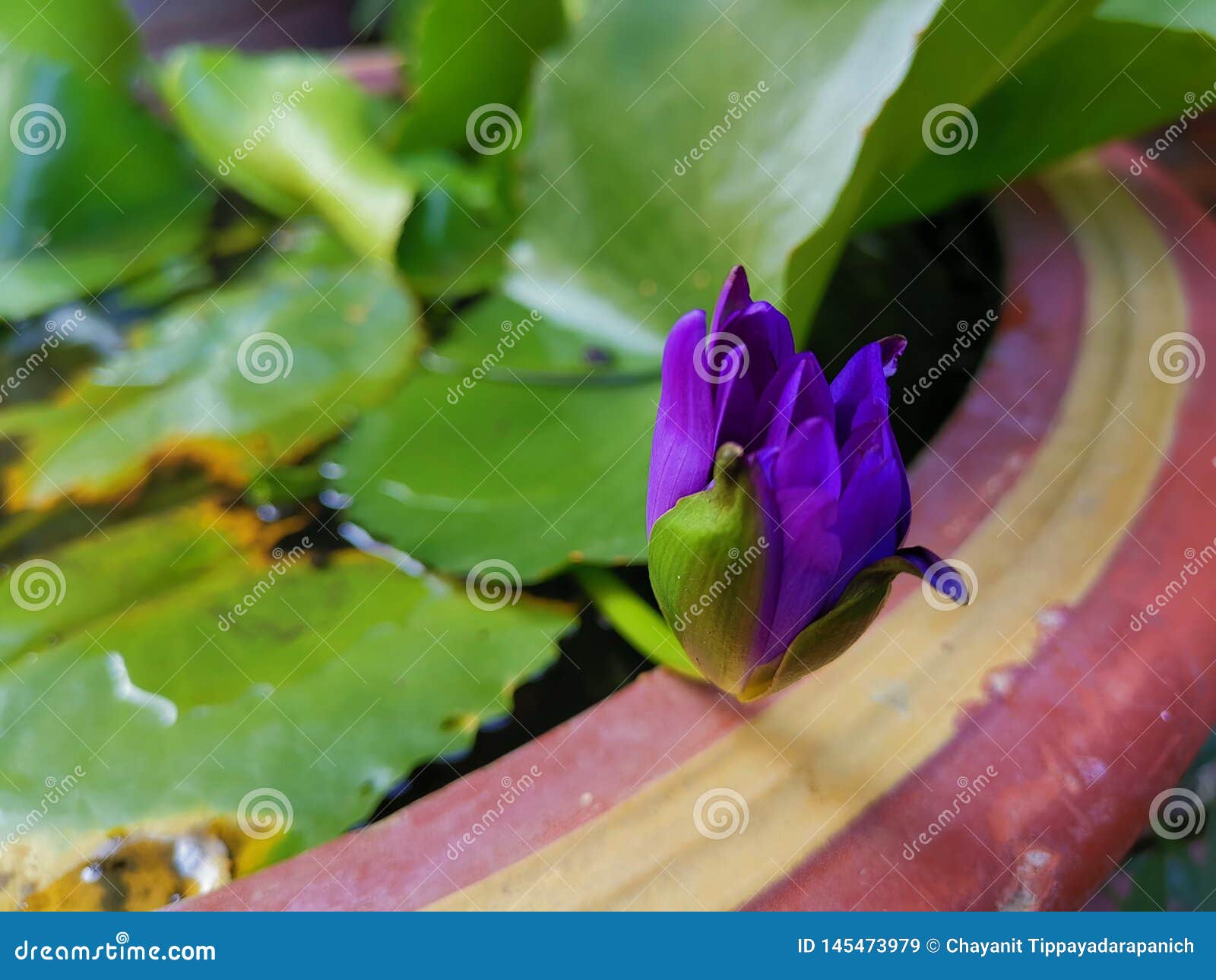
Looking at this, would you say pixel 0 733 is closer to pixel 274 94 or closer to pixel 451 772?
pixel 451 772

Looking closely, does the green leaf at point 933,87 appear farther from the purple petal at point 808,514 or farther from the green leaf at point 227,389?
the green leaf at point 227,389

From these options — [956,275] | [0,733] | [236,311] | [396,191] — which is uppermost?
[956,275]

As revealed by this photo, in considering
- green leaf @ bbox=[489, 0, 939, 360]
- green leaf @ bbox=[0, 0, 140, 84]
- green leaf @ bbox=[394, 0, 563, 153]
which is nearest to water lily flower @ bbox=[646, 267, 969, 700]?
green leaf @ bbox=[489, 0, 939, 360]

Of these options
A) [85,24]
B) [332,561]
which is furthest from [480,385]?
[85,24]

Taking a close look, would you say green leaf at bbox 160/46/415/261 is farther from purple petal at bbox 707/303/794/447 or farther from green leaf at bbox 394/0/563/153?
purple petal at bbox 707/303/794/447

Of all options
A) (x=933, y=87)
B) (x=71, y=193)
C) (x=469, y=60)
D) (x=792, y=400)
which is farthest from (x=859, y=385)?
(x=71, y=193)

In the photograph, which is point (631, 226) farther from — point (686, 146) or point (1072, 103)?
point (1072, 103)
